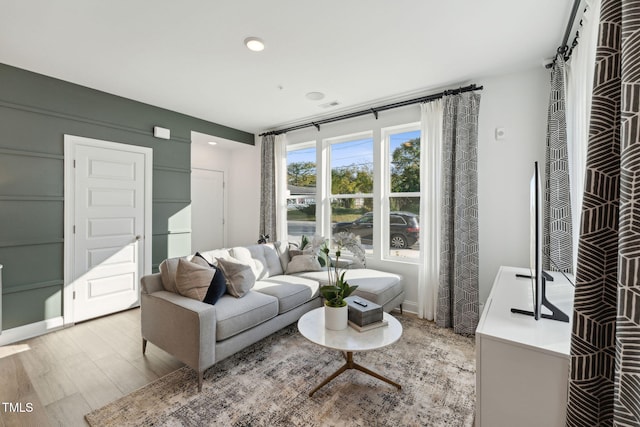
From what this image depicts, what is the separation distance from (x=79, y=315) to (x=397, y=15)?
4.31m

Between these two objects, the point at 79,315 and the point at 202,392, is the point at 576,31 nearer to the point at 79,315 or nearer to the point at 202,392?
the point at 202,392

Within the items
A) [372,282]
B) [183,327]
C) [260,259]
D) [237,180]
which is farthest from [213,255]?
[237,180]

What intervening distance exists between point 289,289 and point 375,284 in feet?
2.99

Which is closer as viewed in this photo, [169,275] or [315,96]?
[169,275]

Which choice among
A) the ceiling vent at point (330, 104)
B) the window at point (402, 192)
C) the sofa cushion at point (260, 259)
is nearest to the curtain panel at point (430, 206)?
the window at point (402, 192)

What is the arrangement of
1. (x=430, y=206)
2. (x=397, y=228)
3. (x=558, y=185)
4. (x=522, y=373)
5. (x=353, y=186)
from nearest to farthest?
1. (x=522, y=373)
2. (x=558, y=185)
3. (x=430, y=206)
4. (x=397, y=228)
5. (x=353, y=186)

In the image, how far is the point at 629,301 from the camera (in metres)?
0.64

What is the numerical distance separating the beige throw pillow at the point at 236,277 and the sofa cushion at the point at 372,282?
888mm

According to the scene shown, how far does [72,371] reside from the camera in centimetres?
229

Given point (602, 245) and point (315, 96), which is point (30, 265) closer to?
point (315, 96)

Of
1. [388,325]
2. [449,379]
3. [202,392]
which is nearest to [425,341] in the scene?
[449,379]

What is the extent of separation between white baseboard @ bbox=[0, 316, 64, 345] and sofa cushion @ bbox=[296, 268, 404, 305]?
8.62ft

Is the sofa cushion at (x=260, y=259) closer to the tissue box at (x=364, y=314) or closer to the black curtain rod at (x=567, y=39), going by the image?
the tissue box at (x=364, y=314)

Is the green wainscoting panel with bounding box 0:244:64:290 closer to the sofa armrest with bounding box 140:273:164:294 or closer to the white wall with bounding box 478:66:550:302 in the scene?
the sofa armrest with bounding box 140:273:164:294
